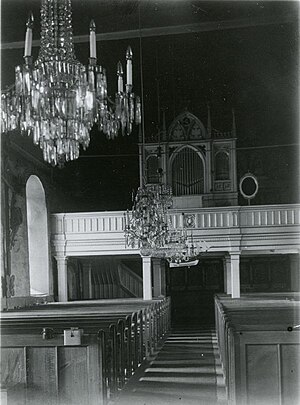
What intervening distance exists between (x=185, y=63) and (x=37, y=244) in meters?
6.59

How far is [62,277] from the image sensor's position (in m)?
18.0

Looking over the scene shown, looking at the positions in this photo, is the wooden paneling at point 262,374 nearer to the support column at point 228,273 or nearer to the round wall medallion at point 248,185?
the support column at point 228,273

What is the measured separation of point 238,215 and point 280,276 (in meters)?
4.48

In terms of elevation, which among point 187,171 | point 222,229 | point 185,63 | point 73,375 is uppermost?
point 185,63

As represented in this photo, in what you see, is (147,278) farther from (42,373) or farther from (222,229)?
(42,373)

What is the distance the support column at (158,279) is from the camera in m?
19.2

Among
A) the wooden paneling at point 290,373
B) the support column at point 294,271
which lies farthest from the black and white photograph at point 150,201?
the support column at point 294,271

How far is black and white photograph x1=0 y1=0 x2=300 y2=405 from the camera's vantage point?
20.2ft

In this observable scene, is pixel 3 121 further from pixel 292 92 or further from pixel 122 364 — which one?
pixel 292 92

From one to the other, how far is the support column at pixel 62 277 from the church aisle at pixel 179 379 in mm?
4983

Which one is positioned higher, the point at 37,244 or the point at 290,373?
the point at 37,244

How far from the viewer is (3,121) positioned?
6555 mm

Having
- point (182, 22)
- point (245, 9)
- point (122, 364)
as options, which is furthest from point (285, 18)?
point (122, 364)

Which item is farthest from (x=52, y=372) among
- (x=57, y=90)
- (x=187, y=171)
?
(x=187, y=171)
